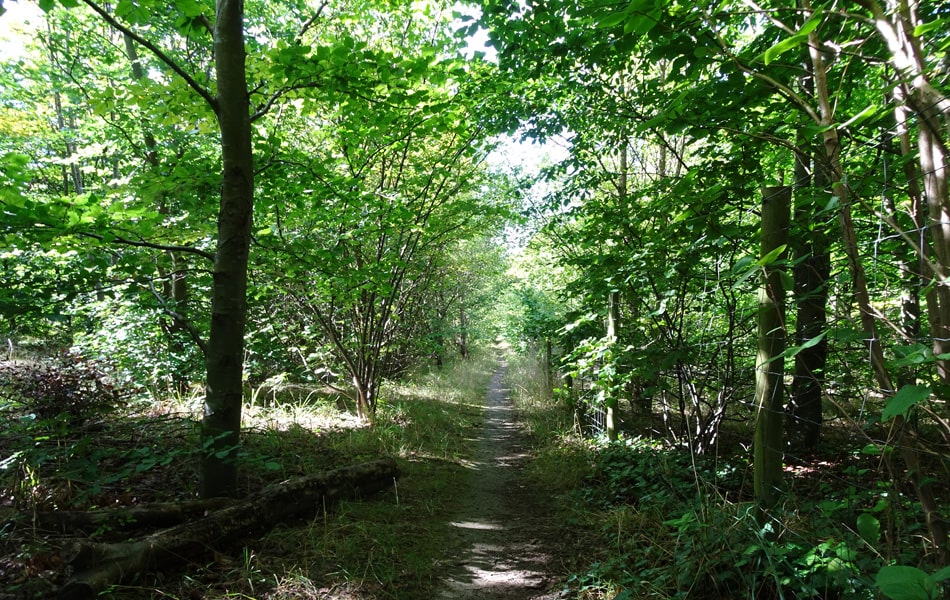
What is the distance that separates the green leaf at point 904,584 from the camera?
111 centimetres

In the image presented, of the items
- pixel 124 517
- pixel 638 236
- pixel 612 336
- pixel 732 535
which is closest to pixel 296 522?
pixel 124 517

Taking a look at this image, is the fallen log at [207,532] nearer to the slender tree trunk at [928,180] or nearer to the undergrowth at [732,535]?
the undergrowth at [732,535]

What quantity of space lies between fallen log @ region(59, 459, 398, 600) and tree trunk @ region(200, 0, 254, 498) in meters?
0.33

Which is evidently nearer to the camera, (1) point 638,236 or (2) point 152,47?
(2) point 152,47

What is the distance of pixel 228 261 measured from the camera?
3.23 meters

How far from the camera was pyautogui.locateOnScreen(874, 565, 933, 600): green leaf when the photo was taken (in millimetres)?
1105

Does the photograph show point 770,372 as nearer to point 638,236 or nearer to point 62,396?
point 638,236

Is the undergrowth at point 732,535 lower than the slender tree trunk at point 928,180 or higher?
lower

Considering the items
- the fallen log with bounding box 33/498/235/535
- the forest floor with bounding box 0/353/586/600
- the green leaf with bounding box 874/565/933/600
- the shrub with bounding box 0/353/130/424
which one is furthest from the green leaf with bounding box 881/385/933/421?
the shrub with bounding box 0/353/130/424

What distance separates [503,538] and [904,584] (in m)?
3.37

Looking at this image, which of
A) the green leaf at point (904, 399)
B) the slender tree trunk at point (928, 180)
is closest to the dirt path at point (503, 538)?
the slender tree trunk at point (928, 180)

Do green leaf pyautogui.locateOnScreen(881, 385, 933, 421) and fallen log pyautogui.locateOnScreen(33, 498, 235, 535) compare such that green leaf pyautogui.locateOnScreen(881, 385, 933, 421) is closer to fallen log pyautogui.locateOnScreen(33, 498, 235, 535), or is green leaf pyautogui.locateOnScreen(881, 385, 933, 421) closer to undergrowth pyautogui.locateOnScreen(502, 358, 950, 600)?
undergrowth pyautogui.locateOnScreen(502, 358, 950, 600)

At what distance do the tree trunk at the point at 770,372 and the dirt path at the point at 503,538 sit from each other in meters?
1.58

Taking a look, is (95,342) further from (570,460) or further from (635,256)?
(635,256)
